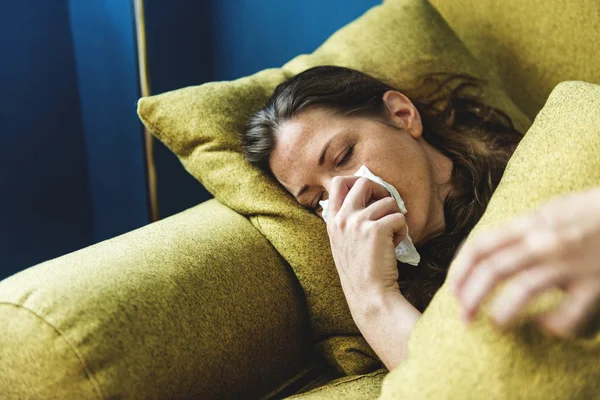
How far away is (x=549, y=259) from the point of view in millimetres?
471

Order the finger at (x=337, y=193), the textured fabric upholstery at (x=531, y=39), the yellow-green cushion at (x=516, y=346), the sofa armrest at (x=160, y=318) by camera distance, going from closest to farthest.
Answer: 1. the yellow-green cushion at (x=516, y=346)
2. the sofa armrest at (x=160, y=318)
3. the finger at (x=337, y=193)
4. the textured fabric upholstery at (x=531, y=39)

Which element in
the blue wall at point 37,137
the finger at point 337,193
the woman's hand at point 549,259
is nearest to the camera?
the woman's hand at point 549,259

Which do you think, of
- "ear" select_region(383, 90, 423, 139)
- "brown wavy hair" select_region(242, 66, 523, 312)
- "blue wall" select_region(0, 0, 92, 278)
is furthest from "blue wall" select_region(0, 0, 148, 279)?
"ear" select_region(383, 90, 423, 139)

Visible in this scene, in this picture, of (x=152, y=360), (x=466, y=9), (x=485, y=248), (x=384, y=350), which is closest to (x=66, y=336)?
(x=152, y=360)

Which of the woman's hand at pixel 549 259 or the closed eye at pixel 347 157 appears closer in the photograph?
the woman's hand at pixel 549 259

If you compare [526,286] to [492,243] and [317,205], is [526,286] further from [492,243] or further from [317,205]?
[317,205]

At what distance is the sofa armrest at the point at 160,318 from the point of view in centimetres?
81

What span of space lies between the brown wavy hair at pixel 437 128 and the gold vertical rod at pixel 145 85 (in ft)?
1.74

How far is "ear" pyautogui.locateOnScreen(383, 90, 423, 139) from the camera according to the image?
1265 mm

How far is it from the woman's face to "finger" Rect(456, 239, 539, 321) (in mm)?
596

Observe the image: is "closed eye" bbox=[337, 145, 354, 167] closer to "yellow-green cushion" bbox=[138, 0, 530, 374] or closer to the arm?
"yellow-green cushion" bbox=[138, 0, 530, 374]

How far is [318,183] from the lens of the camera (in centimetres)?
120

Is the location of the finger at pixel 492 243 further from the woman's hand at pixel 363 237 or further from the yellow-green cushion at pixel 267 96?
the yellow-green cushion at pixel 267 96

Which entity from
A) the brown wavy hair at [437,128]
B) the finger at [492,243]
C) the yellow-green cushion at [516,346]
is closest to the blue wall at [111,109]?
the brown wavy hair at [437,128]
